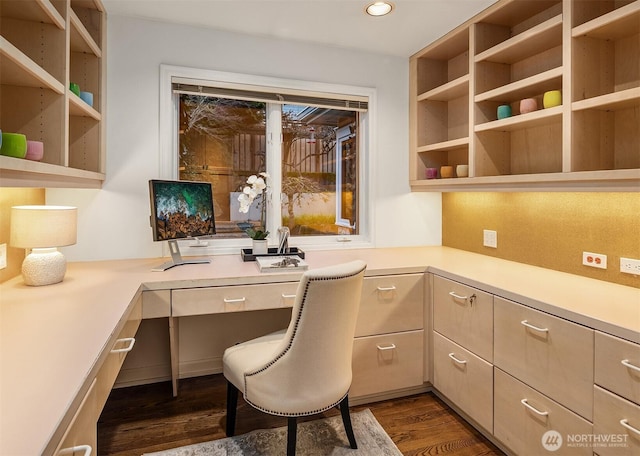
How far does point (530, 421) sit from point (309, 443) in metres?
1.01

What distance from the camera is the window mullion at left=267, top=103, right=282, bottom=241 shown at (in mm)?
2734

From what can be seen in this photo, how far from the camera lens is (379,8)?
2188 mm

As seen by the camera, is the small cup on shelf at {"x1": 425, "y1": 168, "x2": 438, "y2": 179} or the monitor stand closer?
the monitor stand

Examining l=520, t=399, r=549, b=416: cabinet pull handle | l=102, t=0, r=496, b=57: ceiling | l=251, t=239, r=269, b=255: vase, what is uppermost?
l=102, t=0, r=496, b=57: ceiling

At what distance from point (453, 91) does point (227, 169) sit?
1635 mm

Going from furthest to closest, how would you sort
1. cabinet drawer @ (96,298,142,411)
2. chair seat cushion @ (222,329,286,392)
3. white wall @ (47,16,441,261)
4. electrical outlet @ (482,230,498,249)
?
electrical outlet @ (482,230,498,249)
white wall @ (47,16,441,261)
chair seat cushion @ (222,329,286,392)
cabinet drawer @ (96,298,142,411)

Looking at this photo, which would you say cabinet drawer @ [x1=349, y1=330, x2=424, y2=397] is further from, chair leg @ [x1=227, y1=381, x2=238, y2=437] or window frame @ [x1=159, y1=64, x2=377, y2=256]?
window frame @ [x1=159, y1=64, x2=377, y2=256]

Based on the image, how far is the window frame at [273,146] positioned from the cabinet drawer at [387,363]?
0.88 m

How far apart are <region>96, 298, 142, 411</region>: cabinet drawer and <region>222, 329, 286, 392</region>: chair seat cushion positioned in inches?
18.0

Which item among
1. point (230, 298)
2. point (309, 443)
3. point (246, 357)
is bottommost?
point (309, 443)

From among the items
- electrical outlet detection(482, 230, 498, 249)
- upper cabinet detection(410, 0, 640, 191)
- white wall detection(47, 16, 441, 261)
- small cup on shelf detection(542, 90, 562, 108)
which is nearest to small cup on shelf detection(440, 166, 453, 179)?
upper cabinet detection(410, 0, 640, 191)

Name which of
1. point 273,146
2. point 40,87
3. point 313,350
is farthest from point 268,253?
point 40,87

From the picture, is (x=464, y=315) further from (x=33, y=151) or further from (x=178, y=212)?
(x=33, y=151)

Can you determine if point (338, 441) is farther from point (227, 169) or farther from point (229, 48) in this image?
point (229, 48)
